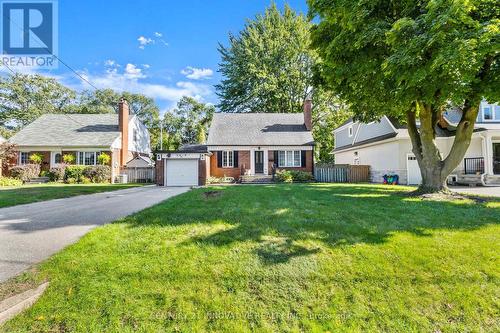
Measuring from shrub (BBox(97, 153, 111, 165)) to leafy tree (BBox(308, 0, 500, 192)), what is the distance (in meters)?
19.6

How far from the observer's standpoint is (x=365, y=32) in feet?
25.1

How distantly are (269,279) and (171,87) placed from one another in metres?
35.4

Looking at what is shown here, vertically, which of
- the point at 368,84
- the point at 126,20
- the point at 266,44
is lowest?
the point at 368,84

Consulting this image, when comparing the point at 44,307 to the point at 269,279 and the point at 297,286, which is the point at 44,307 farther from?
the point at 297,286

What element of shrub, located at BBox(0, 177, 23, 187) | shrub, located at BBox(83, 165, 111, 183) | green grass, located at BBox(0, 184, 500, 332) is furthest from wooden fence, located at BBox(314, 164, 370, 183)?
shrub, located at BBox(0, 177, 23, 187)

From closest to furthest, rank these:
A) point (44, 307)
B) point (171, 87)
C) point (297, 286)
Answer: point (44, 307) < point (297, 286) < point (171, 87)

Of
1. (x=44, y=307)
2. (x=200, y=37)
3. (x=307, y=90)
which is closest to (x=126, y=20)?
(x=200, y=37)

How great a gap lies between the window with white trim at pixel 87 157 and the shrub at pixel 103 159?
88 centimetres

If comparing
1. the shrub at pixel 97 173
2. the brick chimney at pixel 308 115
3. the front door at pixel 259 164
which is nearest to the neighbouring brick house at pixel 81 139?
the shrub at pixel 97 173

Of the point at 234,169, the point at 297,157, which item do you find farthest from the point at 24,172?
the point at 297,157

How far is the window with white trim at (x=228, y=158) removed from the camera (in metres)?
21.5

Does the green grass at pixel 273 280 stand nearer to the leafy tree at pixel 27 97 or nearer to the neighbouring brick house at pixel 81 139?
the neighbouring brick house at pixel 81 139

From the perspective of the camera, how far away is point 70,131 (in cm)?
2458

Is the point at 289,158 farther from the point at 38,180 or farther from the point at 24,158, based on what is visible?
the point at 24,158
